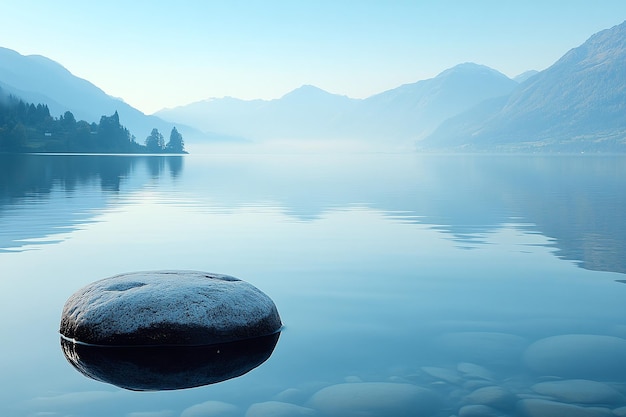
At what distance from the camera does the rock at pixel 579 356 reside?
13461mm

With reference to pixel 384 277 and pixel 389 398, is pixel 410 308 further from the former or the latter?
pixel 389 398

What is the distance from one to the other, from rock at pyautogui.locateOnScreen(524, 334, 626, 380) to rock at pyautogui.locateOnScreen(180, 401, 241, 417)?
6336 mm

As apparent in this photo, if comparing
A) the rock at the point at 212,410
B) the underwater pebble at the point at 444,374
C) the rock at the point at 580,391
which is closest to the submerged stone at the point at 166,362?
the rock at the point at 212,410

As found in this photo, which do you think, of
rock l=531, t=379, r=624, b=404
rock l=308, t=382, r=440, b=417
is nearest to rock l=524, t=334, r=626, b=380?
rock l=531, t=379, r=624, b=404

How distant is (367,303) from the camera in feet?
65.9

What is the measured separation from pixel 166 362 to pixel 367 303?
759 centimetres

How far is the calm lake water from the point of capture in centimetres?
1222

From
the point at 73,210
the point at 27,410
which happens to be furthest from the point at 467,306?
the point at 73,210

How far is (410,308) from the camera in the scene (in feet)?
63.8

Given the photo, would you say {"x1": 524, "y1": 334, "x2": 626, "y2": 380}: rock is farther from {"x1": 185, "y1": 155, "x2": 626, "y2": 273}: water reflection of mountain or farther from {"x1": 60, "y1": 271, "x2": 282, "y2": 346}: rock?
{"x1": 185, "y1": 155, "x2": 626, "y2": 273}: water reflection of mountain

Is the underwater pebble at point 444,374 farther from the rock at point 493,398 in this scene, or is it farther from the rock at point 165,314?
the rock at point 165,314

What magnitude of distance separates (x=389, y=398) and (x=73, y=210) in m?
40.2

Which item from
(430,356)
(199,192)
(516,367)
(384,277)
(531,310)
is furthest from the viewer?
(199,192)

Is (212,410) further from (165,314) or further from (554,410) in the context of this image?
(554,410)
